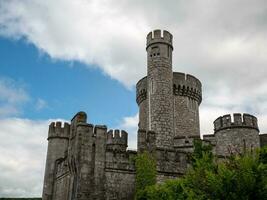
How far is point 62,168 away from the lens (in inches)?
993

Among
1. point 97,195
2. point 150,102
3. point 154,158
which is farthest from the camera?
point 150,102

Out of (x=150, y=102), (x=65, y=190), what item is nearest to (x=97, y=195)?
(x=65, y=190)

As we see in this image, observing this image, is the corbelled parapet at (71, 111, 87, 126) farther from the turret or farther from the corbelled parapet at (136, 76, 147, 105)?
the corbelled parapet at (136, 76, 147, 105)

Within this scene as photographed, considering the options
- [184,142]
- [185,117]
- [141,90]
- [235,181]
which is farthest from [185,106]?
[235,181]

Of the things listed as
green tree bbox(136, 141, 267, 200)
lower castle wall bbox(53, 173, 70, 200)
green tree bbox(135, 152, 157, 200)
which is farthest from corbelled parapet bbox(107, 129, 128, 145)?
green tree bbox(136, 141, 267, 200)

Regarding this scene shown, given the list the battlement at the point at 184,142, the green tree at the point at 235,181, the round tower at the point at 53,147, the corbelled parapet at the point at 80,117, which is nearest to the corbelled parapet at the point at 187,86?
the battlement at the point at 184,142

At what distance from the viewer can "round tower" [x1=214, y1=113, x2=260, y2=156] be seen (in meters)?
26.7

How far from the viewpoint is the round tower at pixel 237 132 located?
1052 inches

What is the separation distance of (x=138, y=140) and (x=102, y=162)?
2.67m

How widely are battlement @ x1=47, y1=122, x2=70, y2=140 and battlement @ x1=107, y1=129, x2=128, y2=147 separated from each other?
3.38m

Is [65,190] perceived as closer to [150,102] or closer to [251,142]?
[150,102]

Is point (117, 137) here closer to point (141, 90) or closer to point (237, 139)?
point (141, 90)

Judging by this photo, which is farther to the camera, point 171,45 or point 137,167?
point 171,45

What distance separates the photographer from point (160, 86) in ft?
97.3
